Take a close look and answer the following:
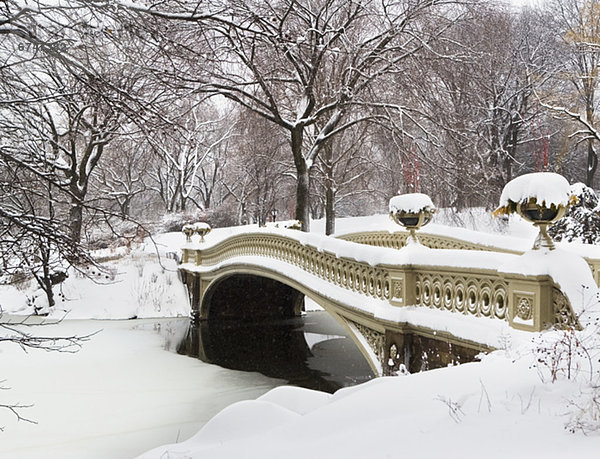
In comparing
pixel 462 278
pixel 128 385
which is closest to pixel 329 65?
pixel 128 385

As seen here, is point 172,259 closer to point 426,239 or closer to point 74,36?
point 426,239

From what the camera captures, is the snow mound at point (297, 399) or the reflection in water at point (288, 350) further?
the reflection in water at point (288, 350)

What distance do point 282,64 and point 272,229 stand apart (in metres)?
4.42

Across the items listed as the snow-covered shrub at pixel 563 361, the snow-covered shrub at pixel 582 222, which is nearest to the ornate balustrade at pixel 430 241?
the snow-covered shrub at pixel 582 222

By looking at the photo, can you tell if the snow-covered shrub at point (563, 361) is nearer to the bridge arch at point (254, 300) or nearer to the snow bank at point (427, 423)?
the snow bank at point (427, 423)

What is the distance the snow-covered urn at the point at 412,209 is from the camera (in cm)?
660

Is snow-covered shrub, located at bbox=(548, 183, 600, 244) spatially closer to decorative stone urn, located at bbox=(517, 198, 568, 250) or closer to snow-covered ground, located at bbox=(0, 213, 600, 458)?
snow-covered ground, located at bbox=(0, 213, 600, 458)

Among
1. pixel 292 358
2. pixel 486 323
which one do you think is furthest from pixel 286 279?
pixel 486 323

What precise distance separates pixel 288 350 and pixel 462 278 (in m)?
8.84

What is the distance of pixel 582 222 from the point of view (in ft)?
39.5

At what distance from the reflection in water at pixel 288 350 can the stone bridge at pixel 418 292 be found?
2181 millimetres

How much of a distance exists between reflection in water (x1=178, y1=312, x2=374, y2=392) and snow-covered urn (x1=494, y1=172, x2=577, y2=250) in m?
6.76

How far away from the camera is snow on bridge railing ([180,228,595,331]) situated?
4.37 m

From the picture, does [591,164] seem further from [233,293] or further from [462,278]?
[462,278]
